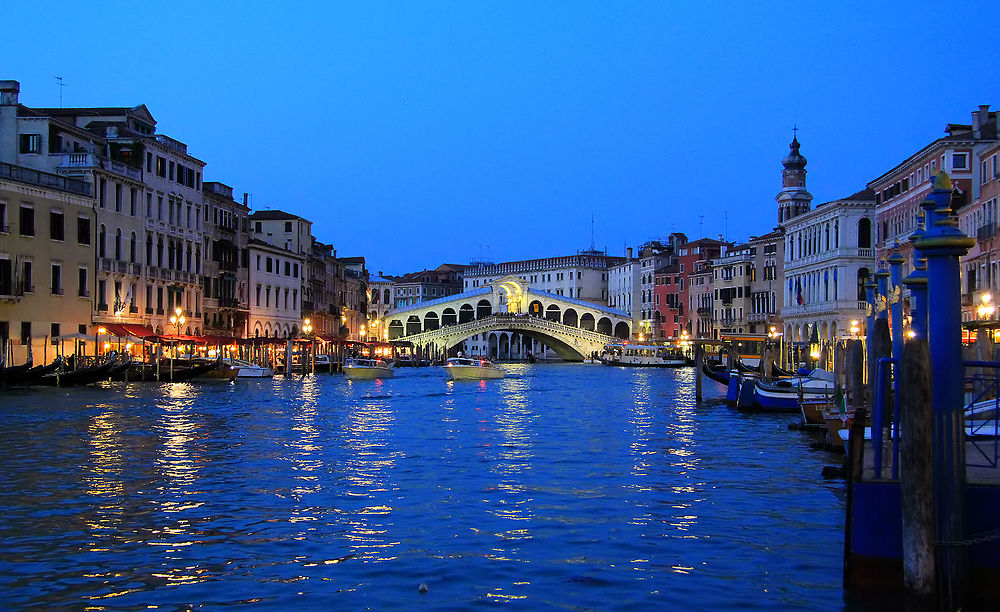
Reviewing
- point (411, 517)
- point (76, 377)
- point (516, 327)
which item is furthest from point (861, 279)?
point (411, 517)

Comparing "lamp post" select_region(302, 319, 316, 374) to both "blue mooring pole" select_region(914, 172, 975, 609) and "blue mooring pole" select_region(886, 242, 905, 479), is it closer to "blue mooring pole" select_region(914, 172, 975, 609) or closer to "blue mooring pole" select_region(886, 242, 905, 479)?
"blue mooring pole" select_region(886, 242, 905, 479)

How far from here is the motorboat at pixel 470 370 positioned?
136 feet

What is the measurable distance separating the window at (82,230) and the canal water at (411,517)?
549 inches

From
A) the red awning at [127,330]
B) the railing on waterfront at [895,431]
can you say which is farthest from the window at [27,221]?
the railing on waterfront at [895,431]

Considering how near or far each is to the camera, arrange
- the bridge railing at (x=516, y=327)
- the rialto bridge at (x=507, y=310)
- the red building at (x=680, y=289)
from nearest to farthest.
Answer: the bridge railing at (x=516, y=327)
the red building at (x=680, y=289)
the rialto bridge at (x=507, y=310)

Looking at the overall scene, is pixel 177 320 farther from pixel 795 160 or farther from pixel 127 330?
pixel 795 160

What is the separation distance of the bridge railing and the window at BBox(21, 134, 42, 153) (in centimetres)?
4052

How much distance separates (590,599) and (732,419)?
14.6 meters

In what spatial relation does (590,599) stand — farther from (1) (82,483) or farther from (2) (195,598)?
(1) (82,483)

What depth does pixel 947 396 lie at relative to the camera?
567 cm

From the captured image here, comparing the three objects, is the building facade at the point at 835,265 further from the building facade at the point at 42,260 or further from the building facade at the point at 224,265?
the building facade at the point at 42,260

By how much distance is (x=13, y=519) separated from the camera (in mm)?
8625

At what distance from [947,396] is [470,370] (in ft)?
120

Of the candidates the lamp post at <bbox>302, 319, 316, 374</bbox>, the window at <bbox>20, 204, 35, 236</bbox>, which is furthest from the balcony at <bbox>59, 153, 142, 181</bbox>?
the lamp post at <bbox>302, 319, 316, 374</bbox>
